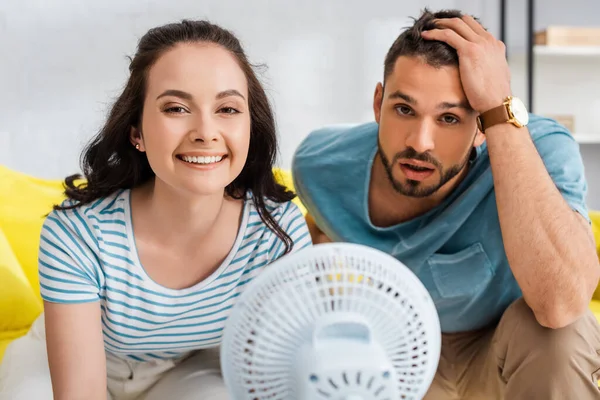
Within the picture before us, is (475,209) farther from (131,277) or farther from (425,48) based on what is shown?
(131,277)

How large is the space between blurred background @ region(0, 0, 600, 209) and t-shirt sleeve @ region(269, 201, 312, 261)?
111cm

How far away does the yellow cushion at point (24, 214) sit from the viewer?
7.06ft

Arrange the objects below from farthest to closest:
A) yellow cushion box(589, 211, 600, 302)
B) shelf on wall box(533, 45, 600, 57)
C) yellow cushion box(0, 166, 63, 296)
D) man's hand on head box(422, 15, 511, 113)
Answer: shelf on wall box(533, 45, 600, 57), yellow cushion box(589, 211, 600, 302), yellow cushion box(0, 166, 63, 296), man's hand on head box(422, 15, 511, 113)

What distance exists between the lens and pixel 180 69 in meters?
1.22

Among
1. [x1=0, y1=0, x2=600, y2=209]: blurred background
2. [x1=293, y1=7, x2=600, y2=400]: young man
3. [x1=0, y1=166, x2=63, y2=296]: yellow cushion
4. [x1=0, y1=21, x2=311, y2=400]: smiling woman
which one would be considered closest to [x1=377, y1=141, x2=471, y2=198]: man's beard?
Answer: [x1=293, y1=7, x2=600, y2=400]: young man

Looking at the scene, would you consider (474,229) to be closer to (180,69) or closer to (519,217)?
(519,217)

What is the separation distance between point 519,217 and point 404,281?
2.05ft

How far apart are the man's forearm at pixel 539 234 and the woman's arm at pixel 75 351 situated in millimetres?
803

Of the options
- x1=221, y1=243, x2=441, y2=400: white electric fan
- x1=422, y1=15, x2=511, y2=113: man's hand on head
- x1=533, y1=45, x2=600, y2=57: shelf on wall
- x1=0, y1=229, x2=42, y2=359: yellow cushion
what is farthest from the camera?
x1=533, y1=45, x2=600, y2=57: shelf on wall

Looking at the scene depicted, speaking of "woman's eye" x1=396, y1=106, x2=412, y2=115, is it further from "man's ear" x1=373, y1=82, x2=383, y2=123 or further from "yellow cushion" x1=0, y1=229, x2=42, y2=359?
"yellow cushion" x1=0, y1=229, x2=42, y2=359

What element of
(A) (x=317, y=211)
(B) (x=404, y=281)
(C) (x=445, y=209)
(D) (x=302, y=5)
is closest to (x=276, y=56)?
(D) (x=302, y=5)

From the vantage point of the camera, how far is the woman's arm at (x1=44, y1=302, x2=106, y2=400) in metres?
1.23

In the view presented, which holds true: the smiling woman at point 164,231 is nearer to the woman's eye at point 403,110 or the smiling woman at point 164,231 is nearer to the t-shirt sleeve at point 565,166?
the woman's eye at point 403,110

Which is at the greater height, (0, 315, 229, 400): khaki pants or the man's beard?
the man's beard
